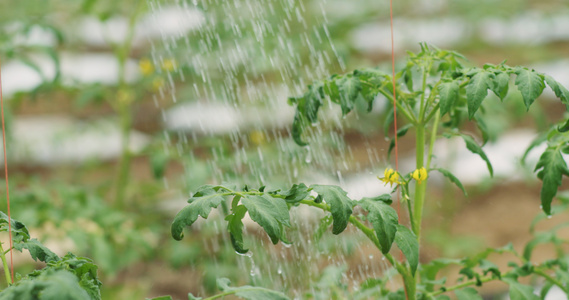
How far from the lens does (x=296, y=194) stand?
2.81 ft

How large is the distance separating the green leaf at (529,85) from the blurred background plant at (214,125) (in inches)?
18.6

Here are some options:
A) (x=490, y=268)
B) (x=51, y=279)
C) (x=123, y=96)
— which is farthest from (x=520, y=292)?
(x=123, y=96)

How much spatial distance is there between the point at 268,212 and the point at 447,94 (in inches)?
12.2

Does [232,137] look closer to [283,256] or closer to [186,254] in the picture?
[283,256]

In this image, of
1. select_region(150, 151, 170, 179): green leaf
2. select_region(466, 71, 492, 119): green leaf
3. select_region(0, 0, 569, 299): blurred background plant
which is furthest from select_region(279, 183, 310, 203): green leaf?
select_region(150, 151, 170, 179): green leaf

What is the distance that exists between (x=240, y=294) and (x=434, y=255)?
8.74 feet

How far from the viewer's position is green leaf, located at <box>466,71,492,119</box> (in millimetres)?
869

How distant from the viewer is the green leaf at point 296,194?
844 millimetres

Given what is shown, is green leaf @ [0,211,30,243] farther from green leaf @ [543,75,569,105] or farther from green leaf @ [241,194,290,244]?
green leaf @ [543,75,569,105]

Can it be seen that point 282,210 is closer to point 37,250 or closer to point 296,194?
point 296,194

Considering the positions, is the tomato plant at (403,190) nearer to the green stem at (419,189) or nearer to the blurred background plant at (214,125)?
the green stem at (419,189)

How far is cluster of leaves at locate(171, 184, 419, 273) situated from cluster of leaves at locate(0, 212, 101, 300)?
12 centimetres

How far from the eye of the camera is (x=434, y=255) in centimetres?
330

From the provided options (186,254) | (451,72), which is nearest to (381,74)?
(451,72)
